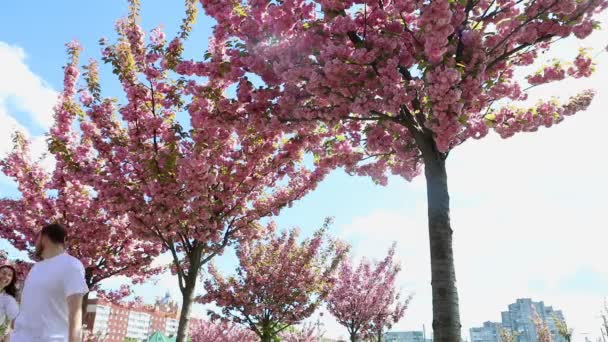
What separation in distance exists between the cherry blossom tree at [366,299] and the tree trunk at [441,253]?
18.2 meters

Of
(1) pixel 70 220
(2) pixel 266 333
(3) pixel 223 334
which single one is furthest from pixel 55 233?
(3) pixel 223 334

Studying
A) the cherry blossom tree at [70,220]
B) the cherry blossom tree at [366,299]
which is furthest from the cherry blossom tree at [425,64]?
the cherry blossom tree at [366,299]

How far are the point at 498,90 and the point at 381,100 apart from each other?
2.02 m

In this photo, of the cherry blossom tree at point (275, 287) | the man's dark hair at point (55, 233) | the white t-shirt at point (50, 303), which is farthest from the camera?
the cherry blossom tree at point (275, 287)

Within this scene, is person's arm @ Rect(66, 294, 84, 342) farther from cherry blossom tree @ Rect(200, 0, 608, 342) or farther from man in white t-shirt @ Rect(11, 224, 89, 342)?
cherry blossom tree @ Rect(200, 0, 608, 342)

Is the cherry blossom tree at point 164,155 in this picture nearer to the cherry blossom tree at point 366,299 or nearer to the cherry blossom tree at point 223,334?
the cherry blossom tree at point 366,299

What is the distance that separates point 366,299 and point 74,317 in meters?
23.0

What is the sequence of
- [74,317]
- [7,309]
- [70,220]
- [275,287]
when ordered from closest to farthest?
[74,317], [7,309], [70,220], [275,287]

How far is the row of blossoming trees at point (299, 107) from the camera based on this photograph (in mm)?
5805

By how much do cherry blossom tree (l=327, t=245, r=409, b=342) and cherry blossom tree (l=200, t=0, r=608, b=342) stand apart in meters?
18.2

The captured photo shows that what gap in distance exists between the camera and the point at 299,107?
677 centimetres

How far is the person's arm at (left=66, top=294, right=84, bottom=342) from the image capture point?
338cm

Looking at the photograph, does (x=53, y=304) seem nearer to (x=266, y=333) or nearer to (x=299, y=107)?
(x=299, y=107)

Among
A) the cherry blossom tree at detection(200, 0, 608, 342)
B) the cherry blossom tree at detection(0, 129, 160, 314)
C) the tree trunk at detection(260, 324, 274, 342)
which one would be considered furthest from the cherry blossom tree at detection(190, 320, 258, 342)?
the cherry blossom tree at detection(200, 0, 608, 342)
